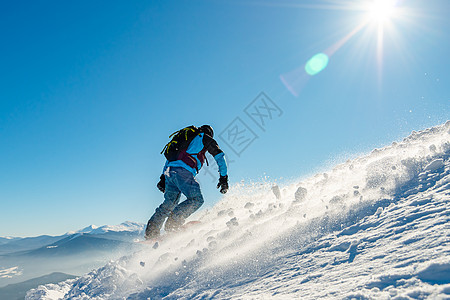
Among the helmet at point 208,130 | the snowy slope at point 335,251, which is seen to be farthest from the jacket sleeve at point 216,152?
the snowy slope at point 335,251

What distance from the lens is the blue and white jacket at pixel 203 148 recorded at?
501 centimetres

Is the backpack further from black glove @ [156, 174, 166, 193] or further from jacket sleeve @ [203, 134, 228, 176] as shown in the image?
black glove @ [156, 174, 166, 193]

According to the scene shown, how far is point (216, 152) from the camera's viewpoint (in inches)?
197

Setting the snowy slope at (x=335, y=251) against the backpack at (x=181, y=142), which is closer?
the snowy slope at (x=335, y=251)

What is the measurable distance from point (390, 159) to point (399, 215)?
1725 mm

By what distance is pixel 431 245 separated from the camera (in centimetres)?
174

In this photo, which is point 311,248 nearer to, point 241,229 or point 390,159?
point 241,229

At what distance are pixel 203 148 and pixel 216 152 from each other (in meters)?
0.33

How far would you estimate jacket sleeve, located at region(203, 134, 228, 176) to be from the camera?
5008 mm

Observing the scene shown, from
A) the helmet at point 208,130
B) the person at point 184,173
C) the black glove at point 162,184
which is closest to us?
the person at point 184,173

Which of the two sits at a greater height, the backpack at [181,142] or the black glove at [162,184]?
the backpack at [181,142]

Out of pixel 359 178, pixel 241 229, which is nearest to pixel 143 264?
pixel 241 229

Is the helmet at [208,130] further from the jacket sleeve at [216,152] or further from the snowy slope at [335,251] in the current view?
the snowy slope at [335,251]

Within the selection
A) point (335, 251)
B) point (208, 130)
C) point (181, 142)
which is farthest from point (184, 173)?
point (335, 251)
